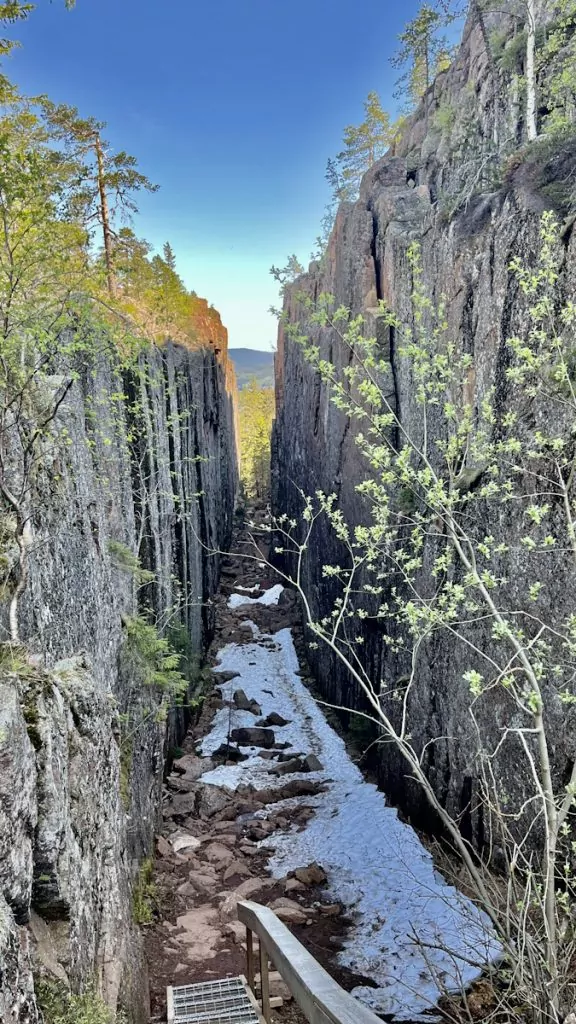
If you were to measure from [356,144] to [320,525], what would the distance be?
73.5ft

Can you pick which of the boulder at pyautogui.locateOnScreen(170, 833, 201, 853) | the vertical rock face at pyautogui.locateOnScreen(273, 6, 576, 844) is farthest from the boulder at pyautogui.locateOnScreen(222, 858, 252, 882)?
the vertical rock face at pyautogui.locateOnScreen(273, 6, 576, 844)

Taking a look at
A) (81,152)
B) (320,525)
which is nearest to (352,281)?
(81,152)

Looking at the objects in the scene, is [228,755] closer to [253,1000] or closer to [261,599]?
[253,1000]

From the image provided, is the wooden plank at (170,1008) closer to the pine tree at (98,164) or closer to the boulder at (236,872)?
the boulder at (236,872)

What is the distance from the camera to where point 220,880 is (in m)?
12.7

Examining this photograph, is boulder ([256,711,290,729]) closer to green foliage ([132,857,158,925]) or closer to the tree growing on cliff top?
the tree growing on cliff top

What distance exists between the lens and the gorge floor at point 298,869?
9195mm

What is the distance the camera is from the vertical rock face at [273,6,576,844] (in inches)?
410

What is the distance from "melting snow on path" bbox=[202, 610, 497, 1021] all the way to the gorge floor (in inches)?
1.3

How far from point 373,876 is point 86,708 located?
9.07 m

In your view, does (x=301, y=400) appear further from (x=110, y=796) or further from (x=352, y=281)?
(x=110, y=796)

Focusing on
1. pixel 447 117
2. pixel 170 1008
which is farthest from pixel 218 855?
pixel 447 117

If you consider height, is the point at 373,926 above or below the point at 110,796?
below

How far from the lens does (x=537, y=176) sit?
10.4 metres
